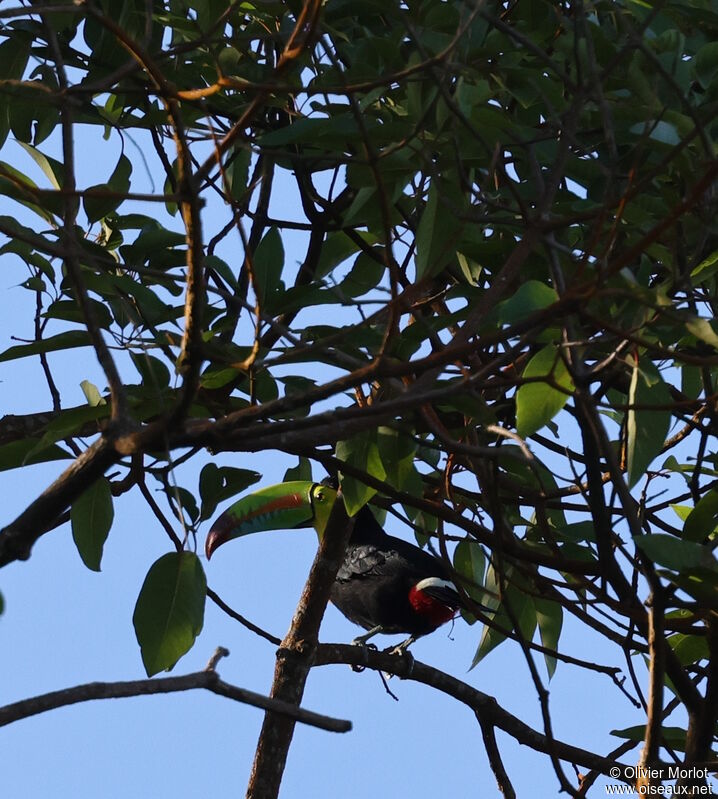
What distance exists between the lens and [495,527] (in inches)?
72.6

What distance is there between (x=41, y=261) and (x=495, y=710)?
1587 mm

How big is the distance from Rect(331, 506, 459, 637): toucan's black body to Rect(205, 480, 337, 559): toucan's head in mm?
624

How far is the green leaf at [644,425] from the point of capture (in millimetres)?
1506

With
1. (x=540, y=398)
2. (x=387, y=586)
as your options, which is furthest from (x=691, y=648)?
Answer: (x=387, y=586)

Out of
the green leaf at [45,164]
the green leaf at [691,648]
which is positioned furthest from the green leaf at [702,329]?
the green leaf at [45,164]

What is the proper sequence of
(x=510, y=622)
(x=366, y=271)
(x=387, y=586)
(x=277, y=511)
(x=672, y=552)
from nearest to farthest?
(x=672, y=552) < (x=366, y=271) < (x=510, y=622) < (x=277, y=511) < (x=387, y=586)

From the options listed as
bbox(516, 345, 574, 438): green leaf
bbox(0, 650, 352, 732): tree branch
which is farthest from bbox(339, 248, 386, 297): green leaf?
bbox(0, 650, 352, 732): tree branch

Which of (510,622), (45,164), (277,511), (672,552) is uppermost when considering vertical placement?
(277,511)

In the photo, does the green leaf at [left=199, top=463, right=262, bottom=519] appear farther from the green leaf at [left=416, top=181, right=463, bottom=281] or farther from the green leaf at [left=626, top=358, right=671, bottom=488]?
the green leaf at [left=626, top=358, right=671, bottom=488]

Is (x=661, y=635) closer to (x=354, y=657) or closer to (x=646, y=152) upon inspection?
(x=646, y=152)

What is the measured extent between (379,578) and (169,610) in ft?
9.27

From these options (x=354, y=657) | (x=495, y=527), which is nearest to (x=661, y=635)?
(x=495, y=527)

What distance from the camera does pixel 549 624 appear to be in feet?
7.93

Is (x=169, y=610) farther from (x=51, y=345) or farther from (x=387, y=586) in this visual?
(x=387, y=586)
